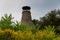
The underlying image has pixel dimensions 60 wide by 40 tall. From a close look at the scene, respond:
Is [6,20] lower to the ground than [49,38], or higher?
higher

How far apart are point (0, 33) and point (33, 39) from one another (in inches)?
104

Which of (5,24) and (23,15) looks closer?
(5,24)

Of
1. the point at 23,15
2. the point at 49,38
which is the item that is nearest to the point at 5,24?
the point at 49,38

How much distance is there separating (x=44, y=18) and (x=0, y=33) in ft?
118

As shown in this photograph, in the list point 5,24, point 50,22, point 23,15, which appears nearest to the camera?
point 5,24

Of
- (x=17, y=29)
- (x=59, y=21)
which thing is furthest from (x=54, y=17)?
(x=17, y=29)

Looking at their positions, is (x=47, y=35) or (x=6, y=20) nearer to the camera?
(x=47, y=35)

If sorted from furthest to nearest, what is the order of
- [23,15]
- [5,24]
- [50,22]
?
[23,15], [50,22], [5,24]

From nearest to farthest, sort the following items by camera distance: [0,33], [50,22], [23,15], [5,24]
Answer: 1. [0,33]
2. [5,24]
3. [50,22]
4. [23,15]

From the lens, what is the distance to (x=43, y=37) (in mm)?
22109

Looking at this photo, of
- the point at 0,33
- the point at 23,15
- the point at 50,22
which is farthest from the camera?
the point at 23,15

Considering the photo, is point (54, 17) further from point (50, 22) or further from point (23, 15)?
point (23, 15)

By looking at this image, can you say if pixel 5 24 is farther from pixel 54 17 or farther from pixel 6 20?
pixel 54 17

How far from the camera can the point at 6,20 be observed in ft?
77.4
